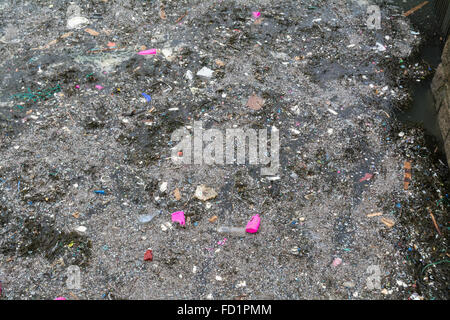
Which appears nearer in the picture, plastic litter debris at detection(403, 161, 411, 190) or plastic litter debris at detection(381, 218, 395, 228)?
plastic litter debris at detection(381, 218, 395, 228)

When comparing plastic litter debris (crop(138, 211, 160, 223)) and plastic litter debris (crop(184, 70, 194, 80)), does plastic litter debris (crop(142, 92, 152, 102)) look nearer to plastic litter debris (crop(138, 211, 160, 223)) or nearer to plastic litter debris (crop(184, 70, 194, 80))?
plastic litter debris (crop(184, 70, 194, 80))

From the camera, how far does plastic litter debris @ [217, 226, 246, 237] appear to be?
2.85m

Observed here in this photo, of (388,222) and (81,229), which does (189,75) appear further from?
(388,222)

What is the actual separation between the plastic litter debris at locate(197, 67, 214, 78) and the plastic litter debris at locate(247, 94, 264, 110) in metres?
0.52

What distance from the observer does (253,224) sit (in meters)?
2.87

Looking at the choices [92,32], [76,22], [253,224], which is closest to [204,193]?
[253,224]

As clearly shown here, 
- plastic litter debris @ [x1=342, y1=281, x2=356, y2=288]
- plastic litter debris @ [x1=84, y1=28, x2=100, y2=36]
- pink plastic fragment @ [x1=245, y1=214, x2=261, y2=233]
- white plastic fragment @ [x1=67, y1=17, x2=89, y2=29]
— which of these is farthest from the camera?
white plastic fragment @ [x1=67, y1=17, x2=89, y2=29]

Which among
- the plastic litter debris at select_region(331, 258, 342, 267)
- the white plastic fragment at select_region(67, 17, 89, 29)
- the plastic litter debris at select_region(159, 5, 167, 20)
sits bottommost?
the plastic litter debris at select_region(331, 258, 342, 267)

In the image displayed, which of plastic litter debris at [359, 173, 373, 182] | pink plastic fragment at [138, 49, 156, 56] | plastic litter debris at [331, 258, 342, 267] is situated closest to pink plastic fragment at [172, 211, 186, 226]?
plastic litter debris at [331, 258, 342, 267]

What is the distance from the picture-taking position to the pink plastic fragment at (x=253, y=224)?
2.84m

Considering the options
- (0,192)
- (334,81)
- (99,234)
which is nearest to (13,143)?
(0,192)

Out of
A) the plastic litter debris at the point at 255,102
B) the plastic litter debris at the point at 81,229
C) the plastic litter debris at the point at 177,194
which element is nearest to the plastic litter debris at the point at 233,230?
the plastic litter debris at the point at 177,194

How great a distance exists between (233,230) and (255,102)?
1383 millimetres

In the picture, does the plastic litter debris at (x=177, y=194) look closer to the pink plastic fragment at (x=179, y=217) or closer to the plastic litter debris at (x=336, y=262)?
the pink plastic fragment at (x=179, y=217)
